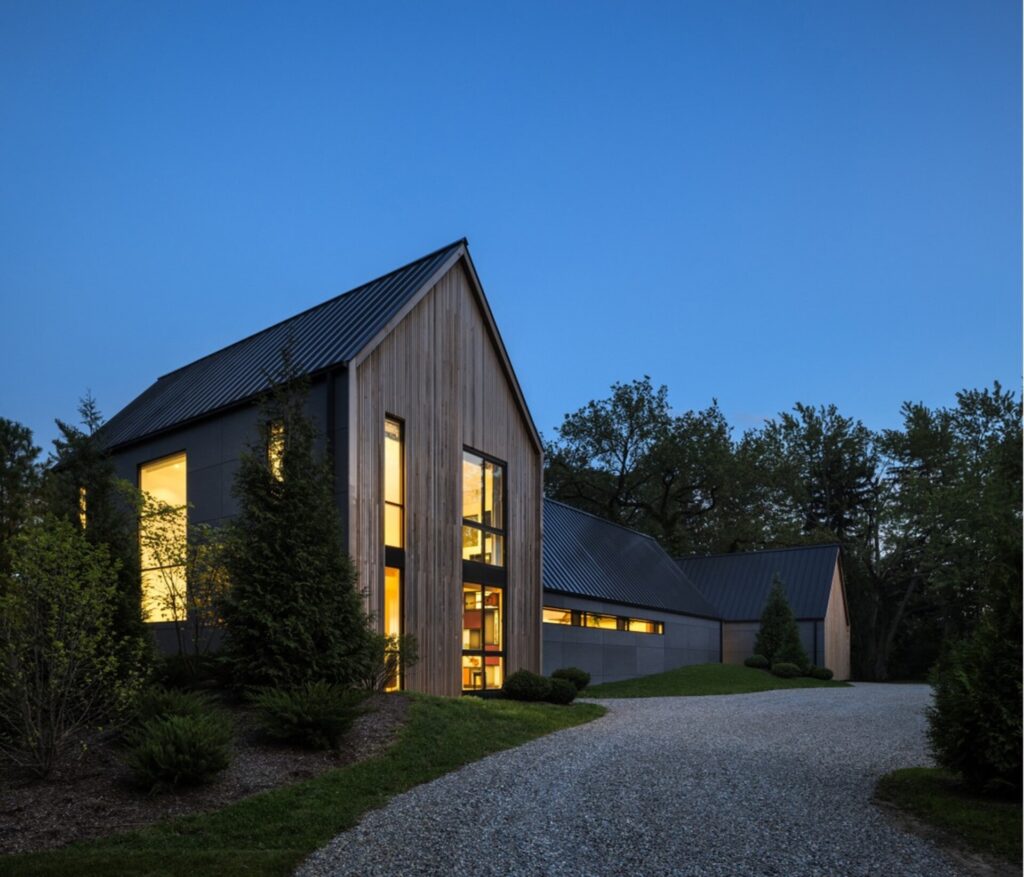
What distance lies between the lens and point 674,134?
30812 millimetres

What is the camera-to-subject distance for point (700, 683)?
87.9 ft

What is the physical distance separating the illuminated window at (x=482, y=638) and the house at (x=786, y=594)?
1917 centimetres

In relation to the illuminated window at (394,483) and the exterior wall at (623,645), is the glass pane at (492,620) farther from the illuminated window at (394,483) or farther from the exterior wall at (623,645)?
the exterior wall at (623,645)

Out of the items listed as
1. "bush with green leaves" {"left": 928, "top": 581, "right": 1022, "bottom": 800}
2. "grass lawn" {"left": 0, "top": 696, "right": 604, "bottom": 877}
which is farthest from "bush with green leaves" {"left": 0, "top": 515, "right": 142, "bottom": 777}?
"bush with green leaves" {"left": 928, "top": 581, "right": 1022, "bottom": 800}

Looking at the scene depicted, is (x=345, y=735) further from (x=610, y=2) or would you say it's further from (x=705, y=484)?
(x=705, y=484)

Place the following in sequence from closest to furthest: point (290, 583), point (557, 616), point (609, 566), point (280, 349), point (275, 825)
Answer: point (275, 825), point (290, 583), point (280, 349), point (557, 616), point (609, 566)

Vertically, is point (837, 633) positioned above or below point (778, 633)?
below

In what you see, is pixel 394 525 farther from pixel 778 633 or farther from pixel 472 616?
pixel 778 633

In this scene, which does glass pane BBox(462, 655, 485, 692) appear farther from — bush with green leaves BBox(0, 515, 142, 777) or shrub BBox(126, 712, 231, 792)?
shrub BBox(126, 712, 231, 792)

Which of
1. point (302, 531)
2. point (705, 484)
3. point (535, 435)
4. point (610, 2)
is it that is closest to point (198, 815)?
point (302, 531)

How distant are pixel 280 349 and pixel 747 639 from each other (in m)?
24.9

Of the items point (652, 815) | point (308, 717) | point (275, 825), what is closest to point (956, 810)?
point (652, 815)

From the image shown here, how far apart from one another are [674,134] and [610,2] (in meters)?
14.6

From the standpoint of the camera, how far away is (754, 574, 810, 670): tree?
33.2 meters
